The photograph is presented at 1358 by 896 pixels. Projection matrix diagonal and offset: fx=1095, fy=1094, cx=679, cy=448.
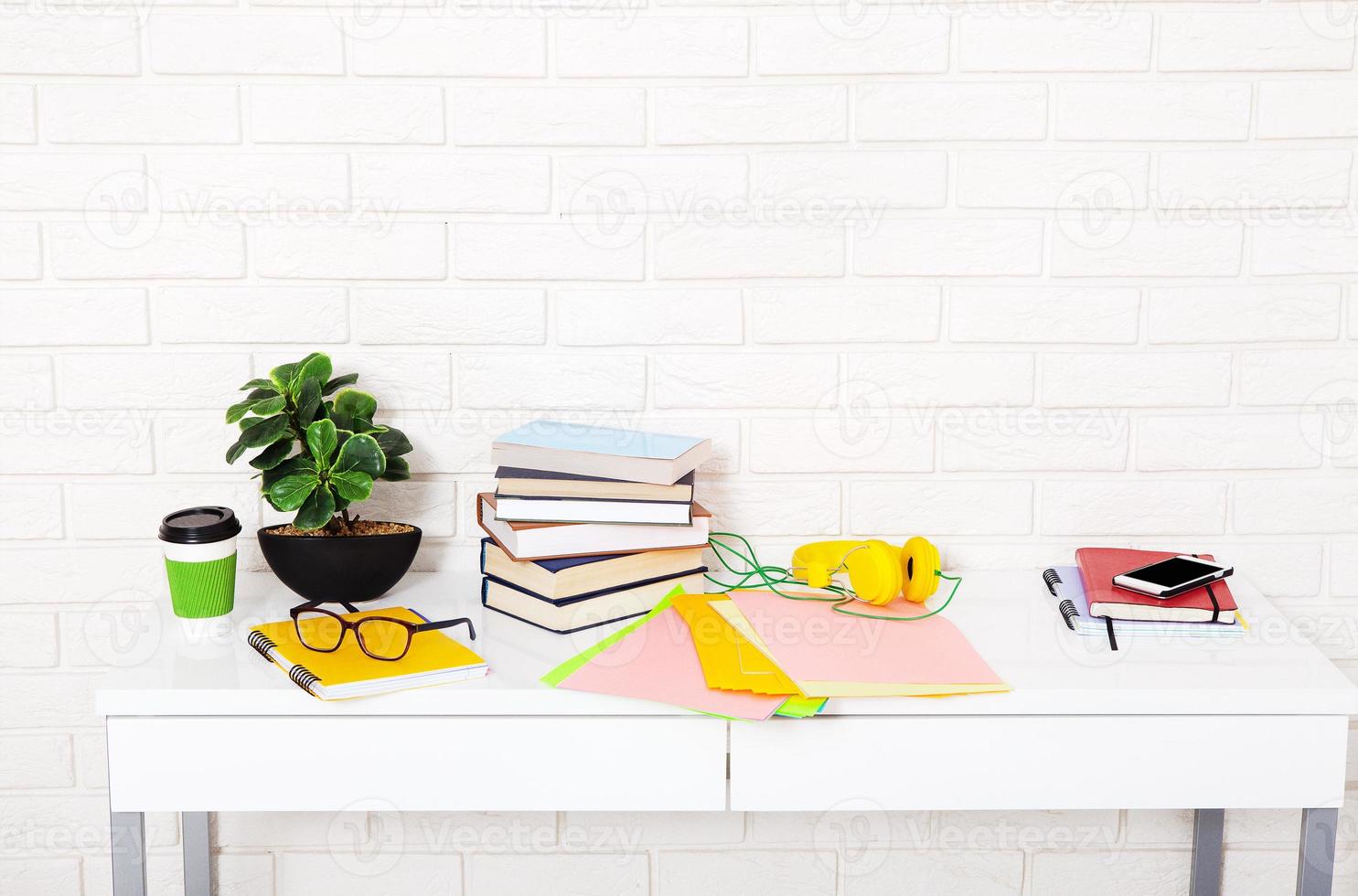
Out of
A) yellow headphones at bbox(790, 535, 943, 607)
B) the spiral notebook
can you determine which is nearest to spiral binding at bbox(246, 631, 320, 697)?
yellow headphones at bbox(790, 535, 943, 607)

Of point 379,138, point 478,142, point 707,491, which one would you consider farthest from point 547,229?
point 707,491

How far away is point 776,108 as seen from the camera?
1395 mm

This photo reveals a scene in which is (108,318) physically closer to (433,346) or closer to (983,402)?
(433,346)

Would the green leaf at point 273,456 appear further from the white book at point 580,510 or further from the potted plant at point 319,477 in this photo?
the white book at point 580,510

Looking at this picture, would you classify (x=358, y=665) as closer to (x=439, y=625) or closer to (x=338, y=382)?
(x=439, y=625)

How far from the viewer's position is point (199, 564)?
3.82 feet

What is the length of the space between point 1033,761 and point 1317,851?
37 cm

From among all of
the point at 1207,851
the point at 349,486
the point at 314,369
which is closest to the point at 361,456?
the point at 349,486

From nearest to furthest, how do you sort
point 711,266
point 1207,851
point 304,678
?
point 304,678 < point 711,266 < point 1207,851

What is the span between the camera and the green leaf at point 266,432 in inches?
48.0

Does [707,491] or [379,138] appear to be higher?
[379,138]

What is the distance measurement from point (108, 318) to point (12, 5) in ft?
1.29

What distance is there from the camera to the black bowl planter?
1246 mm

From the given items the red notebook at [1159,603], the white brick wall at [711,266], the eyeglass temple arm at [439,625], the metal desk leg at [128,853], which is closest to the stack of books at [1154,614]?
the red notebook at [1159,603]
